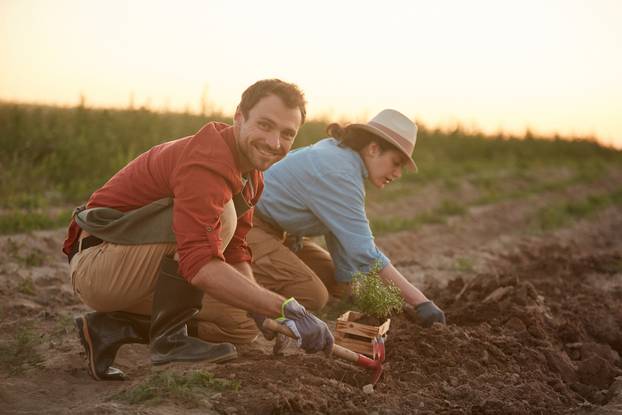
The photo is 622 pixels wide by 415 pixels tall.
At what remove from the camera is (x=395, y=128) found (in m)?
4.46

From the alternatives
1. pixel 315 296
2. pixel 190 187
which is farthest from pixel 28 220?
pixel 190 187

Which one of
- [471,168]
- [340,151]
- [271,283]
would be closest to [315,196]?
[340,151]

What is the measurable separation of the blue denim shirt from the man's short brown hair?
0.97 meters

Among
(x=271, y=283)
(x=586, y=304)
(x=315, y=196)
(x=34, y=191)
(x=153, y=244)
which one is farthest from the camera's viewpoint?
(x=34, y=191)

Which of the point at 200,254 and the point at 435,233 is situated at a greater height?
the point at 200,254

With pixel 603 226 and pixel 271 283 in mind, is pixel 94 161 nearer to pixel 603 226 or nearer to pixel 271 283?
pixel 271 283

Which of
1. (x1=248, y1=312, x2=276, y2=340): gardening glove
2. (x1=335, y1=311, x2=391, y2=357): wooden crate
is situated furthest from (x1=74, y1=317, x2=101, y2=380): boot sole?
(x1=335, y1=311, x2=391, y2=357): wooden crate

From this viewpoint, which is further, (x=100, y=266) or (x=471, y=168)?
(x=471, y=168)

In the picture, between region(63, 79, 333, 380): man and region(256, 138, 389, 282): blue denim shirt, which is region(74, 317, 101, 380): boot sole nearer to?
region(63, 79, 333, 380): man

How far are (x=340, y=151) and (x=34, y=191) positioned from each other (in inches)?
163

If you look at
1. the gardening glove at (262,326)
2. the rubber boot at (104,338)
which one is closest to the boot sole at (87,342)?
the rubber boot at (104,338)

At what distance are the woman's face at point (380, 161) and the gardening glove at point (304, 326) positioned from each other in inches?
55.2

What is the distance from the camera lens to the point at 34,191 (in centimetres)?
745

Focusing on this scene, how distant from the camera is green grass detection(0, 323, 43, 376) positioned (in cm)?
370
